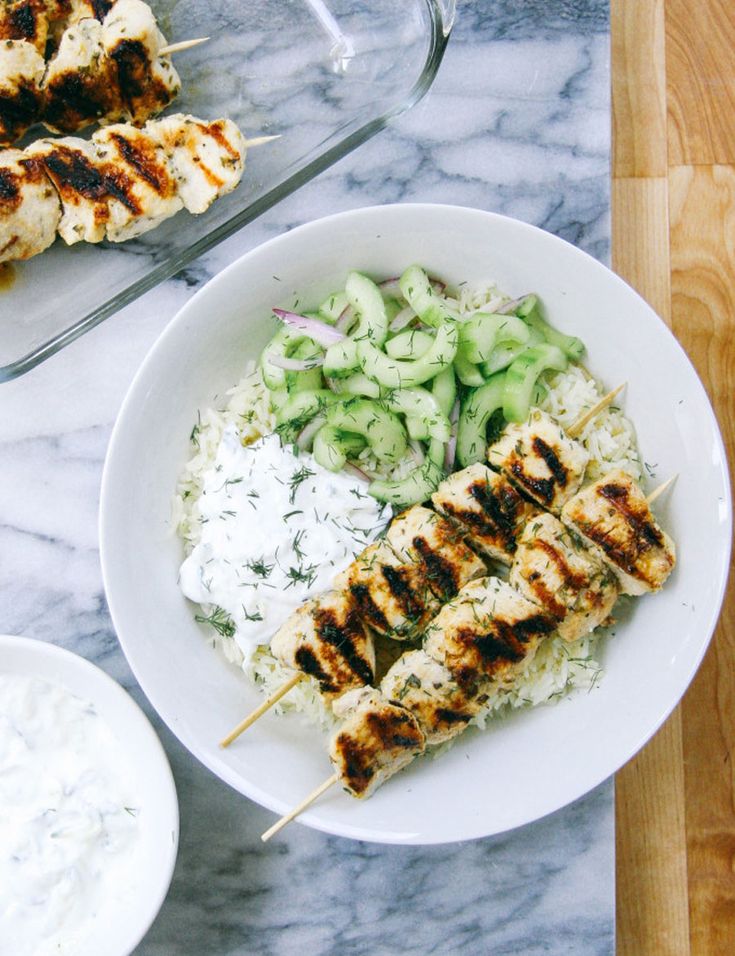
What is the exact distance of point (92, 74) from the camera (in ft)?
9.27

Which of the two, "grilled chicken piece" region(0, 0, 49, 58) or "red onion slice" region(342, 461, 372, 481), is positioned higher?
"grilled chicken piece" region(0, 0, 49, 58)

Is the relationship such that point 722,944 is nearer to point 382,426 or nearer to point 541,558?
point 541,558

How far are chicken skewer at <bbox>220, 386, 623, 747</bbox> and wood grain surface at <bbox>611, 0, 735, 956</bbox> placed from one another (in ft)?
2.57

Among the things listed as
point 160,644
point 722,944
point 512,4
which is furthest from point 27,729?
point 512,4

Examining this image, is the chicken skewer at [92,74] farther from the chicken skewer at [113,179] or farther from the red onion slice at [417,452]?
the red onion slice at [417,452]

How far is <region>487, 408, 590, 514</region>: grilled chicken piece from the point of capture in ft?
8.61

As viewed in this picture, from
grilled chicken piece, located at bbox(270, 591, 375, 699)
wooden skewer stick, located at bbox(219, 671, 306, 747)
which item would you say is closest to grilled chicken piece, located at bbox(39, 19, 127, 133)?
grilled chicken piece, located at bbox(270, 591, 375, 699)

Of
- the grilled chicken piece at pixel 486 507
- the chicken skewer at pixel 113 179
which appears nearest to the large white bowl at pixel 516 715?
the chicken skewer at pixel 113 179

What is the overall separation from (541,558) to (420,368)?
2.12 ft

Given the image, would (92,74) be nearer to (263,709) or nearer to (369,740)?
(263,709)

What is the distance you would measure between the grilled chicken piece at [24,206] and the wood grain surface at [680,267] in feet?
6.03

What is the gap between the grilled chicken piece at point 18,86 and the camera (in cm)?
275

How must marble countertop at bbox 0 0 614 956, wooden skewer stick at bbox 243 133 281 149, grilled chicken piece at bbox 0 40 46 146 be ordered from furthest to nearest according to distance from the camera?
marble countertop at bbox 0 0 614 956 → wooden skewer stick at bbox 243 133 281 149 → grilled chicken piece at bbox 0 40 46 146

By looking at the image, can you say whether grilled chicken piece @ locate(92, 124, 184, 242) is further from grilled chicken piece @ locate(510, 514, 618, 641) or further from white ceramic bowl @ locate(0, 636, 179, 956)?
grilled chicken piece @ locate(510, 514, 618, 641)
